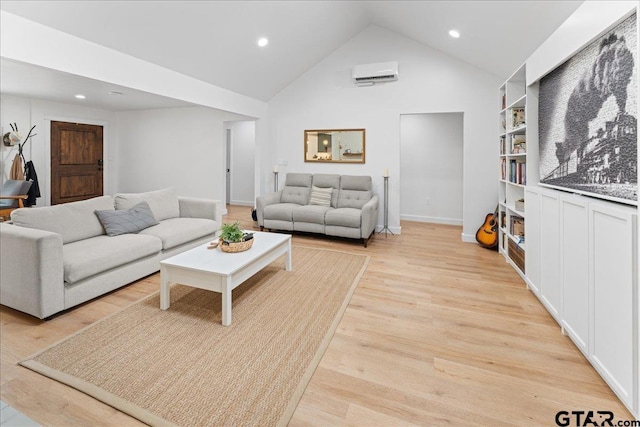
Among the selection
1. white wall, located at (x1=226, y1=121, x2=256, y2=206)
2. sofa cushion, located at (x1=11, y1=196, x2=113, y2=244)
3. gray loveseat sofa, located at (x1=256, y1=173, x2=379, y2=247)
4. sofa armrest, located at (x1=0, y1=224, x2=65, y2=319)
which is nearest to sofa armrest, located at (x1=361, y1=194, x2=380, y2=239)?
gray loveseat sofa, located at (x1=256, y1=173, x2=379, y2=247)

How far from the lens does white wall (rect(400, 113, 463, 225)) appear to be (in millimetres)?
6023

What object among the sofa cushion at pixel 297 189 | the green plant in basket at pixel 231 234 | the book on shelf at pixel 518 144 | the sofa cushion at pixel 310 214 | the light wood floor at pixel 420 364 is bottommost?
the light wood floor at pixel 420 364

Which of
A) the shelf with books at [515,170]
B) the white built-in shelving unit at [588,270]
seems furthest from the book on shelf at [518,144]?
the white built-in shelving unit at [588,270]

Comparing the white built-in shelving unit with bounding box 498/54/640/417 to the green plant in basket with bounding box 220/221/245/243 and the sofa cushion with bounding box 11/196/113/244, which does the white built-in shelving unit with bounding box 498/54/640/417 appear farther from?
the sofa cushion with bounding box 11/196/113/244

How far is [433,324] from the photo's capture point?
2.36m

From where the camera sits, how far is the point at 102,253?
105 inches

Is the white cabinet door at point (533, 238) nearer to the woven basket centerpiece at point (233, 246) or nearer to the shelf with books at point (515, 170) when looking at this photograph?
the shelf with books at point (515, 170)

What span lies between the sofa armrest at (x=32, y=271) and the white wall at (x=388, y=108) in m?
4.04

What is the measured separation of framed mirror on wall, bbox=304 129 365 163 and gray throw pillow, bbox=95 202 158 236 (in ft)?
9.80

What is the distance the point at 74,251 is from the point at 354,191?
3.70 m

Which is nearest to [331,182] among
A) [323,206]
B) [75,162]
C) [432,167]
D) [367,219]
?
[323,206]

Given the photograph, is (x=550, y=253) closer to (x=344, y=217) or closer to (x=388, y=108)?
(x=344, y=217)

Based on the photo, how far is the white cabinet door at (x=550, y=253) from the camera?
221 cm

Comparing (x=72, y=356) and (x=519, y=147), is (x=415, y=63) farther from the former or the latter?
(x=72, y=356)
